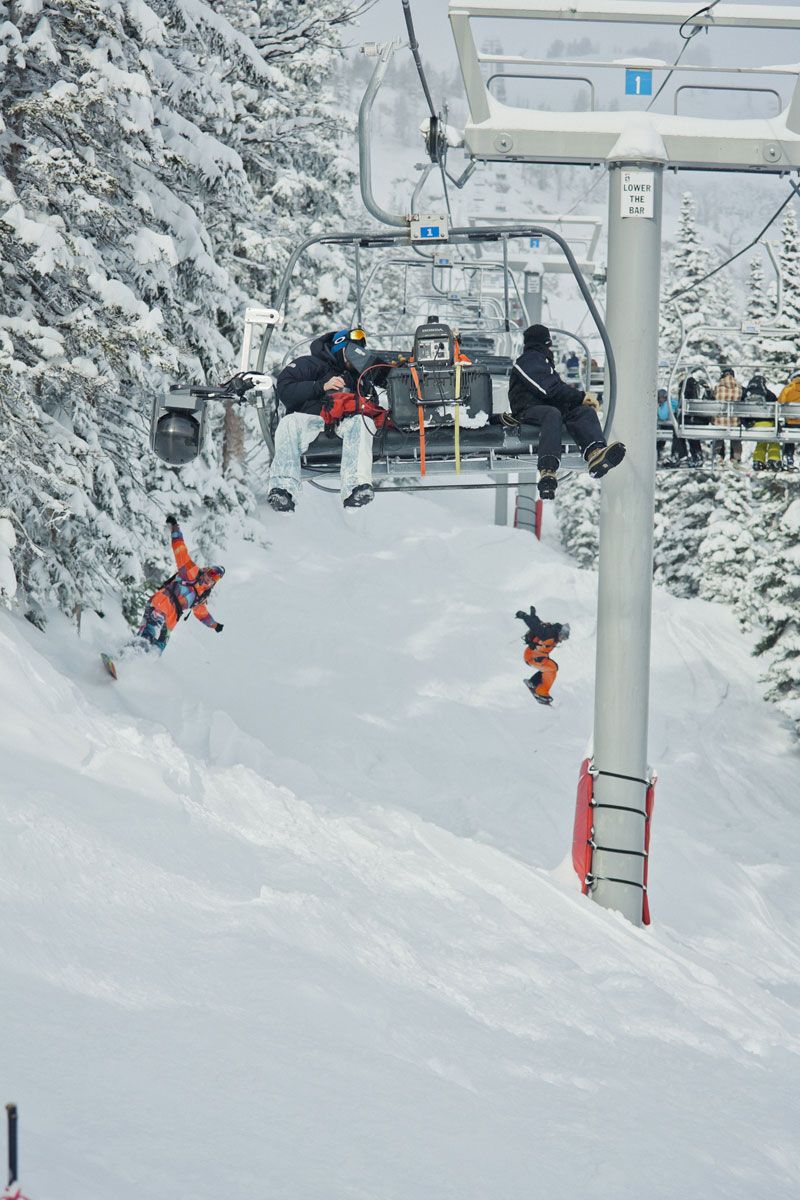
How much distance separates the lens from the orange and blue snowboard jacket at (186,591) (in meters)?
14.3

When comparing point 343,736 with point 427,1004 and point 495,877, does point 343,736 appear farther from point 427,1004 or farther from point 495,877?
point 427,1004

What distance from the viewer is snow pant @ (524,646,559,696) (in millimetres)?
15953

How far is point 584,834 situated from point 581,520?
3750 cm

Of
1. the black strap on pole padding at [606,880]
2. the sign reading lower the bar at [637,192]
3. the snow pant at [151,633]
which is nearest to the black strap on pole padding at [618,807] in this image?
the black strap on pole padding at [606,880]

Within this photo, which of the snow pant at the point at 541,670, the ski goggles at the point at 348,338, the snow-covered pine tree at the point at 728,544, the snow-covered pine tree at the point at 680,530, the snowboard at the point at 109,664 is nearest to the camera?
the ski goggles at the point at 348,338

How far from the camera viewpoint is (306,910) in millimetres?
6938

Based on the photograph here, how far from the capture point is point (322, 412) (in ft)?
30.7

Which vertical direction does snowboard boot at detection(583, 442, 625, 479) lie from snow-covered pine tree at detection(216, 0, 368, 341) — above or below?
below

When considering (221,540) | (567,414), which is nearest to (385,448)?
(567,414)

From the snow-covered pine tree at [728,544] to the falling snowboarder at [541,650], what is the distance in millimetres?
16015

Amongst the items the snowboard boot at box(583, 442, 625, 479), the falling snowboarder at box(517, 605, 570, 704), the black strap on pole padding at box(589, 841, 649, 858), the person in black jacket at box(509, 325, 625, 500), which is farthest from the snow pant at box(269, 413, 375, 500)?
the falling snowboarder at box(517, 605, 570, 704)

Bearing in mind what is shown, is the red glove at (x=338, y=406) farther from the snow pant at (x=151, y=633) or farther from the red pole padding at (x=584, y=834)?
the snow pant at (x=151, y=633)

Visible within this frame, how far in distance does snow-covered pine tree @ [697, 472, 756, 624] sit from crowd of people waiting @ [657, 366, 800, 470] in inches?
524

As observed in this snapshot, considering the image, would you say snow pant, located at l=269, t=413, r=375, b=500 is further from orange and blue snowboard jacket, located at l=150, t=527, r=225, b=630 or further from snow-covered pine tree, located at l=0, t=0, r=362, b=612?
orange and blue snowboard jacket, located at l=150, t=527, r=225, b=630
